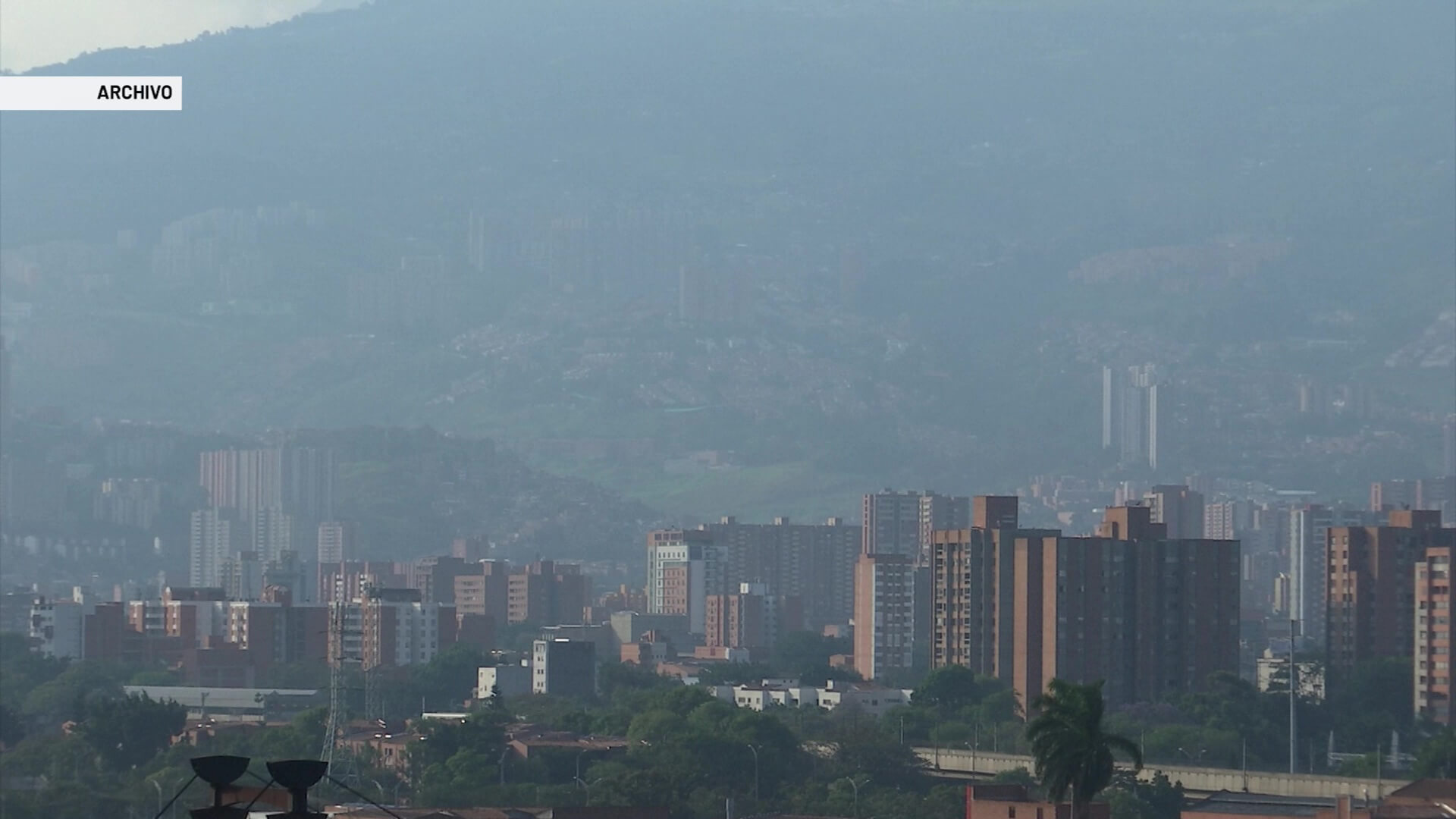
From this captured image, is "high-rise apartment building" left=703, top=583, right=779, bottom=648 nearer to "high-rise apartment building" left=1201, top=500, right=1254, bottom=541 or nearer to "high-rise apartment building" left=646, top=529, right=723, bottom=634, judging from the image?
"high-rise apartment building" left=646, top=529, right=723, bottom=634

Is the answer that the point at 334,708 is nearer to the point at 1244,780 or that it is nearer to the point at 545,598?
the point at 1244,780

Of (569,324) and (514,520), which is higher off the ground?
(569,324)

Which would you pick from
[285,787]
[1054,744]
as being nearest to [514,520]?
[1054,744]

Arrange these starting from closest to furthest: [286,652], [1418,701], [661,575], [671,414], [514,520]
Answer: [1418,701]
[286,652]
[661,575]
[514,520]
[671,414]

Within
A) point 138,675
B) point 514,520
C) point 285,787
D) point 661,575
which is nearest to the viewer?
point 285,787

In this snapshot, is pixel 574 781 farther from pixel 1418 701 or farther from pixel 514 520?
pixel 514 520

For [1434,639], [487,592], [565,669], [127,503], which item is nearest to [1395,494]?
[487,592]

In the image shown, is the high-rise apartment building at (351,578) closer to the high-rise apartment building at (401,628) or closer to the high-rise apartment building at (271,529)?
the high-rise apartment building at (271,529)
